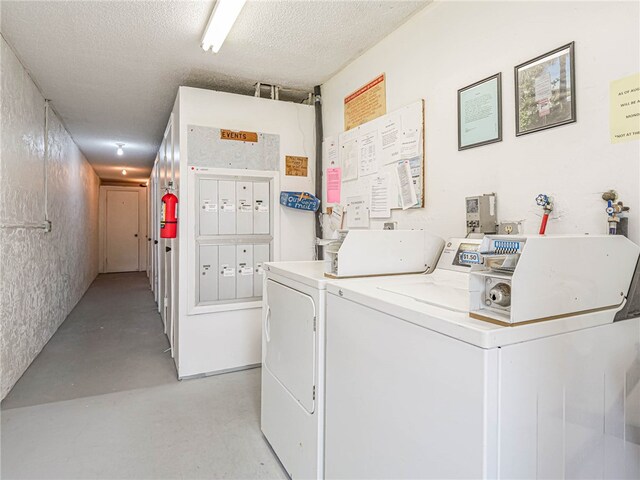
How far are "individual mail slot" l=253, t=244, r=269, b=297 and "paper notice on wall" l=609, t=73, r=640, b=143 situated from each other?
2.44 m

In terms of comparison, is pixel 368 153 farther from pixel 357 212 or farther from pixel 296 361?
pixel 296 361

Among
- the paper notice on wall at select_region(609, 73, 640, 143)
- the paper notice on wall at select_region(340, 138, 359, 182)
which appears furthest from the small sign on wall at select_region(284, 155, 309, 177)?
the paper notice on wall at select_region(609, 73, 640, 143)

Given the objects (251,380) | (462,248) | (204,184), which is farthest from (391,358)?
(204,184)

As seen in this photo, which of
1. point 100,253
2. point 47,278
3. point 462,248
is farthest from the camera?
point 100,253

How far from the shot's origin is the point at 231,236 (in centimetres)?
296

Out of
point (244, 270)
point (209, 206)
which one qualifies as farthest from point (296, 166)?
point (244, 270)

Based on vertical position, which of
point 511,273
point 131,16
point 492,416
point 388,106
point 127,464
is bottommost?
point 127,464

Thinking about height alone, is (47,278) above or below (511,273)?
below

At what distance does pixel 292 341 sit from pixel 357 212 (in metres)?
1.21

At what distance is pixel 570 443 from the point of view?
909 millimetres

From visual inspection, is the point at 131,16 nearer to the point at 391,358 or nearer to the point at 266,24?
the point at 266,24

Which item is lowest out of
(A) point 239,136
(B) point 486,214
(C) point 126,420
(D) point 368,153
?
(C) point 126,420

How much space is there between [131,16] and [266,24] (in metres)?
0.79

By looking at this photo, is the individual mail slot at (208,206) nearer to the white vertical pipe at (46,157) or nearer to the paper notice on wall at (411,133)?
the paper notice on wall at (411,133)
